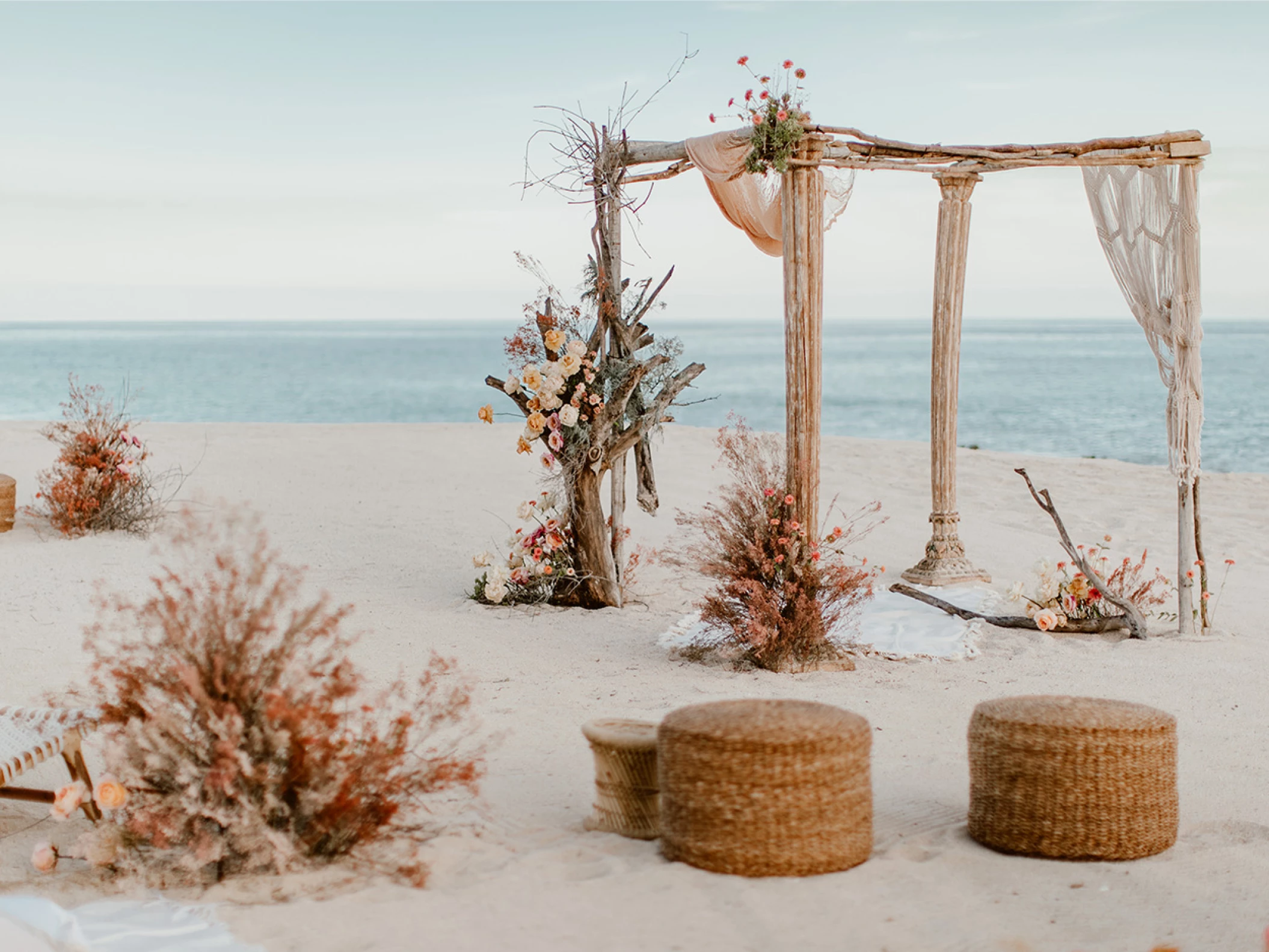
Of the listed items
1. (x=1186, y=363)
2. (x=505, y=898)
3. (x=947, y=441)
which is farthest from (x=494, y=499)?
(x=505, y=898)

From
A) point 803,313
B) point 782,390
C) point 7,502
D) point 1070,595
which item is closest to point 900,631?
point 1070,595

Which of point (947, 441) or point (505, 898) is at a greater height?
point (947, 441)

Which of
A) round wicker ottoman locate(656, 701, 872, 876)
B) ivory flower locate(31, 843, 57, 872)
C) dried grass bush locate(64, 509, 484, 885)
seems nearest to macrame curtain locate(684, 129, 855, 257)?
round wicker ottoman locate(656, 701, 872, 876)

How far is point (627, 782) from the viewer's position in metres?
3.72

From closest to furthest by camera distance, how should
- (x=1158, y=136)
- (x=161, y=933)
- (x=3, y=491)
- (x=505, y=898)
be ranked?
(x=161, y=933) → (x=505, y=898) → (x=1158, y=136) → (x=3, y=491)

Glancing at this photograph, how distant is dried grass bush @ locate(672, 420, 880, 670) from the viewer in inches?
232

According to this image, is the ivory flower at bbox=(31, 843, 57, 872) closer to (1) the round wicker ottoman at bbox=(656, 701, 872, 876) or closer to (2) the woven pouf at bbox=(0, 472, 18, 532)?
(1) the round wicker ottoman at bbox=(656, 701, 872, 876)

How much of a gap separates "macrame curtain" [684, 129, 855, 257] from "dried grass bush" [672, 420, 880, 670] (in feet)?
4.65

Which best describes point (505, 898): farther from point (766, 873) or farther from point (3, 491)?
point (3, 491)

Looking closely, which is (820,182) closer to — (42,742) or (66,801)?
(42,742)

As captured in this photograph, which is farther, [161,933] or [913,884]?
[913,884]

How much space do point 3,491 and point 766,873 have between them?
7.68m

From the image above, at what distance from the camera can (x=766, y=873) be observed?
333 centimetres

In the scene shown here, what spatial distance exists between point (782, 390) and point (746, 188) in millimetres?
38275
